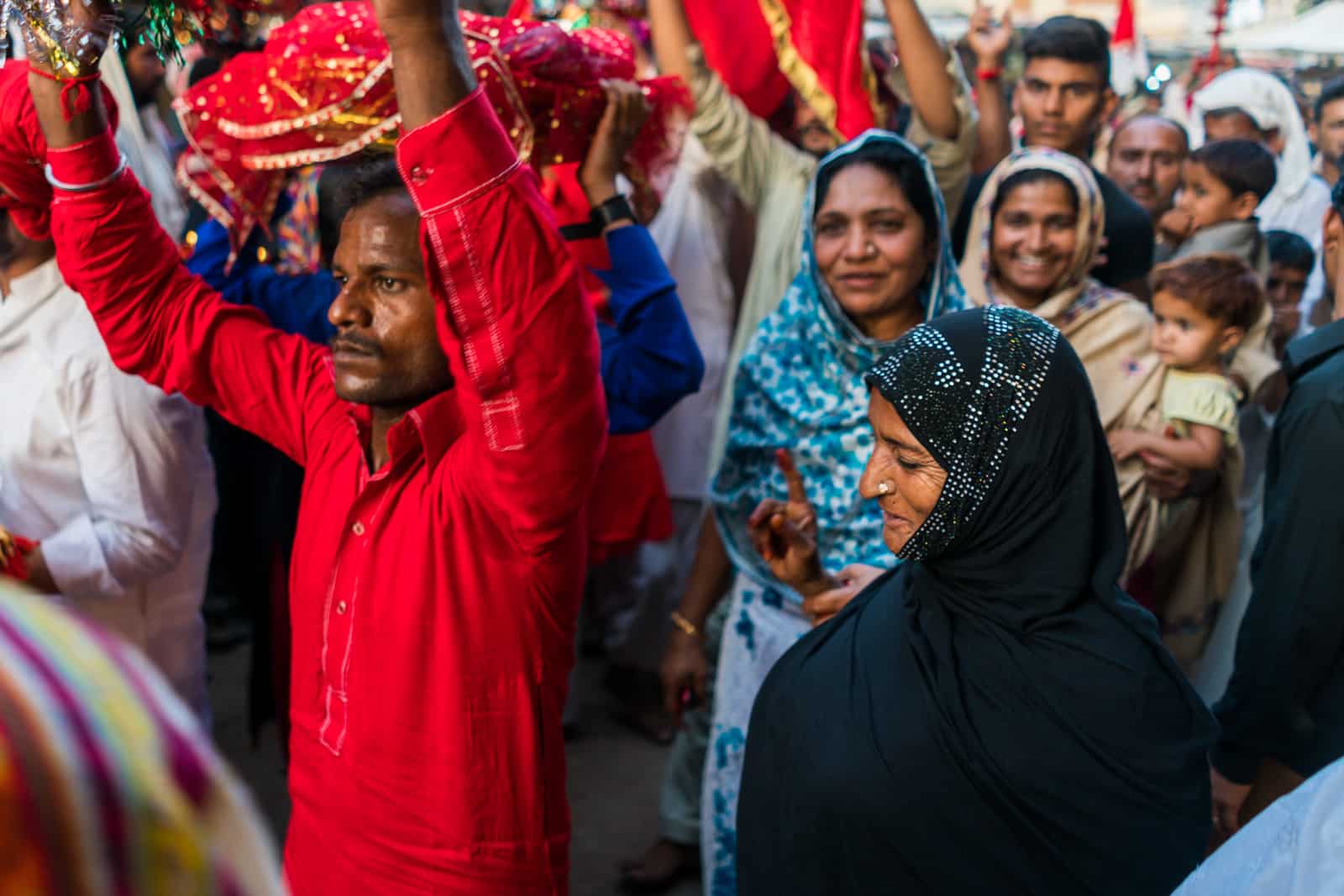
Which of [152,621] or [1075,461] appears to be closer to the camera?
[1075,461]

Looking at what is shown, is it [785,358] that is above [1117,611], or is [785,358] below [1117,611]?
above

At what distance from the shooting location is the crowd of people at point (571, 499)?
1344 mm

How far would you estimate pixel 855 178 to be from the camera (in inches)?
99.7

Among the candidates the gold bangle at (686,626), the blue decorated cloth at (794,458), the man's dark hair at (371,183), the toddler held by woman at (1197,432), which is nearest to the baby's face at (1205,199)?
the toddler held by woman at (1197,432)

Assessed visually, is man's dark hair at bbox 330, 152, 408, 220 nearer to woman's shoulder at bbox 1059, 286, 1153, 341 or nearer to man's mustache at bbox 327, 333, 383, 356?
man's mustache at bbox 327, 333, 383, 356

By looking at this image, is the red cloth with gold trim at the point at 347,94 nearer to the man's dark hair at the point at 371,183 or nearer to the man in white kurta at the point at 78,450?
the man's dark hair at the point at 371,183

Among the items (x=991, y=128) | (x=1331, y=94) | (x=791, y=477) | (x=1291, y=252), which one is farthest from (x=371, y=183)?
(x=1331, y=94)

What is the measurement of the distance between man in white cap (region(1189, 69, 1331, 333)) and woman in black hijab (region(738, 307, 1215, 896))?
14.7ft

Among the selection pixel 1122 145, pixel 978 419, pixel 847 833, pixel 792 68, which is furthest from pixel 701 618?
pixel 1122 145

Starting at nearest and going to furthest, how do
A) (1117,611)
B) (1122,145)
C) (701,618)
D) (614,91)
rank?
1. (1117,611)
2. (614,91)
3. (701,618)
4. (1122,145)

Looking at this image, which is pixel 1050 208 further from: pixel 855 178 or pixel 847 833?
pixel 847 833

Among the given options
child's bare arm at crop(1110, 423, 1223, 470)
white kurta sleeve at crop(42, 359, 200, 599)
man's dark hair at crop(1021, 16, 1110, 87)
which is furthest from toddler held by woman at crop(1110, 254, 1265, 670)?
white kurta sleeve at crop(42, 359, 200, 599)

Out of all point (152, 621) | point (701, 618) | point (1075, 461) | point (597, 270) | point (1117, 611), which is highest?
point (597, 270)

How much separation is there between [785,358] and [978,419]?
103 cm
